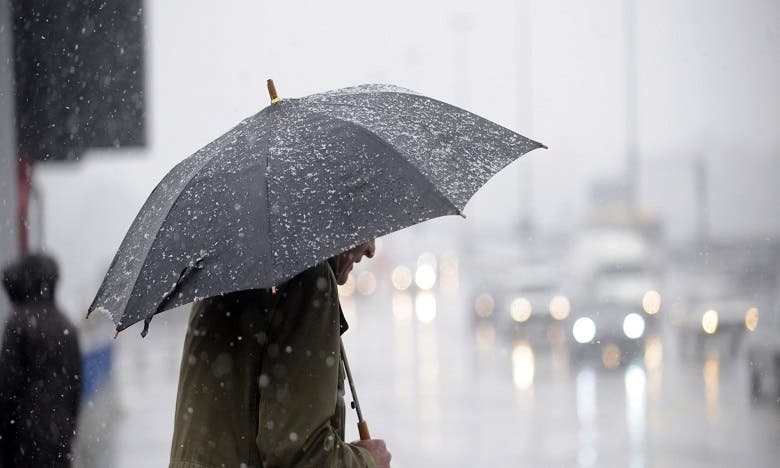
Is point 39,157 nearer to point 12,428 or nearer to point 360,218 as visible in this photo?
point 12,428

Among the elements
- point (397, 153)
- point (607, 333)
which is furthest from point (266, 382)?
point (607, 333)

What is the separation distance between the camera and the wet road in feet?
29.4

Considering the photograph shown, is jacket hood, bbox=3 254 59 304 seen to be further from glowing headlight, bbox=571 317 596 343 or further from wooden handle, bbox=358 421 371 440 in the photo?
glowing headlight, bbox=571 317 596 343

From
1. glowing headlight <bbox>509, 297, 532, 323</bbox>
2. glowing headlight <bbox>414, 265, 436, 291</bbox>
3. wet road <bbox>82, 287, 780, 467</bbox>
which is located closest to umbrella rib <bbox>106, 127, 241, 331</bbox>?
wet road <bbox>82, 287, 780, 467</bbox>

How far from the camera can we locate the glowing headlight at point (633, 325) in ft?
49.4

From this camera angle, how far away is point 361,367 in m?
16.4

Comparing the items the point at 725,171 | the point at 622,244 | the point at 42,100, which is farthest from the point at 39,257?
the point at 622,244

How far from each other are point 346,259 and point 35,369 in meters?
2.43

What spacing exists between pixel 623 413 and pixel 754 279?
413 inches

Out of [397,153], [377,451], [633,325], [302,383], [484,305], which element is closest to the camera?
[302,383]

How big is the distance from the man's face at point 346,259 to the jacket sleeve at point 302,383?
0.24m

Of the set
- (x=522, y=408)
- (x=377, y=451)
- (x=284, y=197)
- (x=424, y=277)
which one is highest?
(x=424, y=277)

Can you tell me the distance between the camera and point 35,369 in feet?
13.8

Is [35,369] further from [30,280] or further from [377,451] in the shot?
[377,451]
